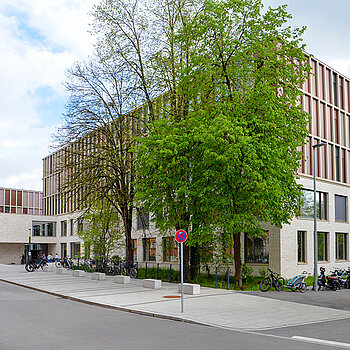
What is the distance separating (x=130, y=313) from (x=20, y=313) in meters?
3.53

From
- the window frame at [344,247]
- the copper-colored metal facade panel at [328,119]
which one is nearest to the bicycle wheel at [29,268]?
the copper-colored metal facade panel at [328,119]

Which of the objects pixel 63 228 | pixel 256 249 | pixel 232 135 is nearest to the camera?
pixel 232 135

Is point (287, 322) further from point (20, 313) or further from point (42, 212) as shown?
point (42, 212)

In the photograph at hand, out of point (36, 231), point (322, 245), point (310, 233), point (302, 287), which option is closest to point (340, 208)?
point (322, 245)

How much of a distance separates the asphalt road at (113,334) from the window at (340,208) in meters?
27.6

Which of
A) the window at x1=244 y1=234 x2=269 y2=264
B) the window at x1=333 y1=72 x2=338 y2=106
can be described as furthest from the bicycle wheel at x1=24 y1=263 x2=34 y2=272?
the window at x1=333 y1=72 x2=338 y2=106

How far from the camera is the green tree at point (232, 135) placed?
20.5 m

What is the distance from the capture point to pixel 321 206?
36.3m

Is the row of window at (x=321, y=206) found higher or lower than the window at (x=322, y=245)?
higher

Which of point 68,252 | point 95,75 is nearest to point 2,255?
point 68,252

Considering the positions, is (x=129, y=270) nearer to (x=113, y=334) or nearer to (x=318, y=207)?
(x=318, y=207)

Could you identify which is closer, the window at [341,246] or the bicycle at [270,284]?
the bicycle at [270,284]

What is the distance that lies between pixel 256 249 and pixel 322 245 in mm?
7962

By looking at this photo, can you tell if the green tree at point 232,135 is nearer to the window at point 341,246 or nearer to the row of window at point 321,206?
the row of window at point 321,206
